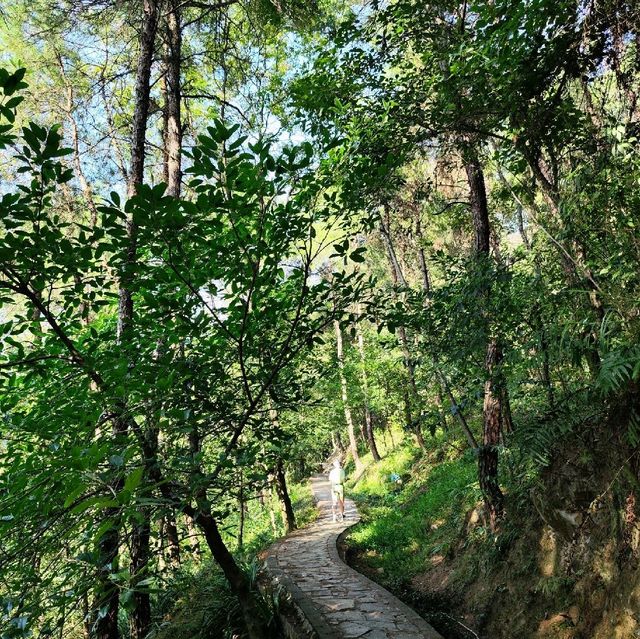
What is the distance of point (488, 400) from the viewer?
6273mm

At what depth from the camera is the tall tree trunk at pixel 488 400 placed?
18.5ft

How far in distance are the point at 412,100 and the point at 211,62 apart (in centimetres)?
436

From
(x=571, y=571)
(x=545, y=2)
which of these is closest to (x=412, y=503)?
(x=571, y=571)

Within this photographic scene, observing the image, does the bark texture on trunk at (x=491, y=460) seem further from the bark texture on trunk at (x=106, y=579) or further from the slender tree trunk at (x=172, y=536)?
the bark texture on trunk at (x=106, y=579)

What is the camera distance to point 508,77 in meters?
3.76

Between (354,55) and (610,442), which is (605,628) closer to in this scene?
(610,442)

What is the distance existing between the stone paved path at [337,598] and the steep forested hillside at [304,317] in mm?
571

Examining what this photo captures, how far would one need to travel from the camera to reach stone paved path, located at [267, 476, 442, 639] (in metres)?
→ 4.49

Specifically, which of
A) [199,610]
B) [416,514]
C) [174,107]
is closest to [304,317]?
[199,610]

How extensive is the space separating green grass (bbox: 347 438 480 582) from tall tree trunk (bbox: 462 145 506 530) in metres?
0.25

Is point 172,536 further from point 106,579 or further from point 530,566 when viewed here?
point 530,566

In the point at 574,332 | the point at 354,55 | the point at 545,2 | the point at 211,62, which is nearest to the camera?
the point at 545,2

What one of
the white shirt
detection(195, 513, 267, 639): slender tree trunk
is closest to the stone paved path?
detection(195, 513, 267, 639): slender tree trunk

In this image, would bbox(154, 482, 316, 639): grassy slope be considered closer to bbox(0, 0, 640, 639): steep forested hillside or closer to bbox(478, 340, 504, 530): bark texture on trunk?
bbox(0, 0, 640, 639): steep forested hillside
